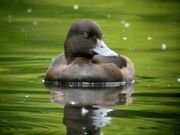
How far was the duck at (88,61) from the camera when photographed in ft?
43.3

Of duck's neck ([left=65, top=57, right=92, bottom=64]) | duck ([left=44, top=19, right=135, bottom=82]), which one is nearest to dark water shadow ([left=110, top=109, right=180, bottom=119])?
duck ([left=44, top=19, right=135, bottom=82])

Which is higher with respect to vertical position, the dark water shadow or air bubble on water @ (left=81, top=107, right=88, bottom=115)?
air bubble on water @ (left=81, top=107, right=88, bottom=115)

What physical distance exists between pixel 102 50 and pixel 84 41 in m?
0.34

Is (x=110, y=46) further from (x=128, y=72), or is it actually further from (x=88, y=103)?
(x=88, y=103)

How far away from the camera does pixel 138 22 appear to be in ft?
65.8

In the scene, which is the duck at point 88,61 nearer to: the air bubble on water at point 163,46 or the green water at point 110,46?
the green water at point 110,46

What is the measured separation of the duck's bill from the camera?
13391 millimetres

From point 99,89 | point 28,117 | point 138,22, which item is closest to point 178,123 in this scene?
point 28,117

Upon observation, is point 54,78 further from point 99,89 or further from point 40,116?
point 40,116

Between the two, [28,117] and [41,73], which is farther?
[41,73]

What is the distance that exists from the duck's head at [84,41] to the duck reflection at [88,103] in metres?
0.82

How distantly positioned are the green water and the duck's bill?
59cm

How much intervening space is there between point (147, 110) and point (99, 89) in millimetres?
2051

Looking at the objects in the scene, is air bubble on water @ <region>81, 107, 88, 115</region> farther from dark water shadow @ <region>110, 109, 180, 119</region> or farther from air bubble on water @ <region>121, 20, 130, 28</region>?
air bubble on water @ <region>121, 20, 130, 28</region>
